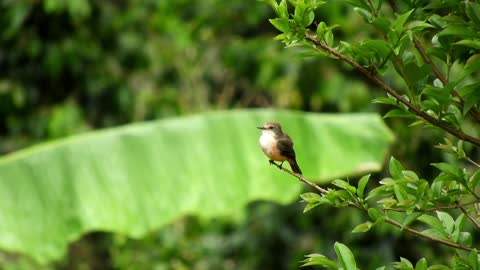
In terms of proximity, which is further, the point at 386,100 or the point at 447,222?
the point at 447,222

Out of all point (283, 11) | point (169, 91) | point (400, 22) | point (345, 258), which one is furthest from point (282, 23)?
point (169, 91)

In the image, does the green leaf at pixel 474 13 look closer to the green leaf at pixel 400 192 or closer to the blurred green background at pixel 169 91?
the green leaf at pixel 400 192

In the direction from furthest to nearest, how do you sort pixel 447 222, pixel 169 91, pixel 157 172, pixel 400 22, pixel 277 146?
1. pixel 169 91
2. pixel 157 172
3. pixel 277 146
4. pixel 447 222
5. pixel 400 22

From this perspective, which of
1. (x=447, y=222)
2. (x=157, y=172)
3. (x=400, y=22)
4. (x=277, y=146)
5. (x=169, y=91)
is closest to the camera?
(x=400, y=22)

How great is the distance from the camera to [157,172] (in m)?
6.09

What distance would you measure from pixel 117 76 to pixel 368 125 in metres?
3.39

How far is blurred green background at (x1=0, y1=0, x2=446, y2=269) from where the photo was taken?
8.05 metres

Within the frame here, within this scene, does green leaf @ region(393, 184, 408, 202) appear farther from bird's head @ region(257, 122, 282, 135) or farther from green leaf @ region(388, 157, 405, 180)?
bird's head @ region(257, 122, 282, 135)

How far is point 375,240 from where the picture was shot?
27.1ft

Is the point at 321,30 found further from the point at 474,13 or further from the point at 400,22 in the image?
the point at 474,13

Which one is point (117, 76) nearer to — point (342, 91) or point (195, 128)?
point (342, 91)

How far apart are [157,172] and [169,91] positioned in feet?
10.6

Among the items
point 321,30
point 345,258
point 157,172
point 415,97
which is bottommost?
point 157,172

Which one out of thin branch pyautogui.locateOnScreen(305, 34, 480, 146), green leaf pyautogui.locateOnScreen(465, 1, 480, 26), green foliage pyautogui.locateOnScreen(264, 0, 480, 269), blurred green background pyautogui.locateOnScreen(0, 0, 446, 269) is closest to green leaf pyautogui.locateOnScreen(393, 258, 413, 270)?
green foliage pyautogui.locateOnScreen(264, 0, 480, 269)
